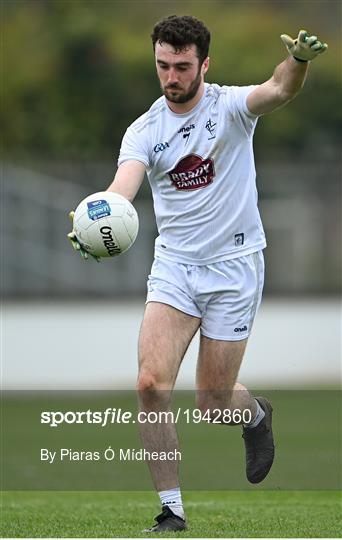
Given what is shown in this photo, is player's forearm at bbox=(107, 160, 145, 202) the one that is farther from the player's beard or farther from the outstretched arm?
the outstretched arm

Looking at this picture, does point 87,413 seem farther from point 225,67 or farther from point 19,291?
point 225,67

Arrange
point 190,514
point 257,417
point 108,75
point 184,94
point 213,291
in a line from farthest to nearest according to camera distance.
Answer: point 108,75
point 190,514
point 257,417
point 213,291
point 184,94

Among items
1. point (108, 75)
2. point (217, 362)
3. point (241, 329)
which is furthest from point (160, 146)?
point (108, 75)

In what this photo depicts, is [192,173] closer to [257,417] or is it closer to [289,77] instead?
[289,77]

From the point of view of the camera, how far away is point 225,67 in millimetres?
35000

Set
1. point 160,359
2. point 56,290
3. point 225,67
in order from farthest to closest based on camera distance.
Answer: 1. point 225,67
2. point 56,290
3. point 160,359

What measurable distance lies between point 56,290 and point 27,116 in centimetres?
971

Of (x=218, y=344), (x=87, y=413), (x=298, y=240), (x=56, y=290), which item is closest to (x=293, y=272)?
(x=298, y=240)

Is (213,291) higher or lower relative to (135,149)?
lower

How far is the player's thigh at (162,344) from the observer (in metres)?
8.88

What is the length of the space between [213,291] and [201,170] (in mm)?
796

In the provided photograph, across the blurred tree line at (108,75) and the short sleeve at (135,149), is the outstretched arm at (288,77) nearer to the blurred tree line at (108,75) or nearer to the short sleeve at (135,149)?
the short sleeve at (135,149)

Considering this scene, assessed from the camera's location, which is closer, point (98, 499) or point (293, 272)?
point (98, 499)

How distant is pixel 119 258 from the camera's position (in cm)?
2286
